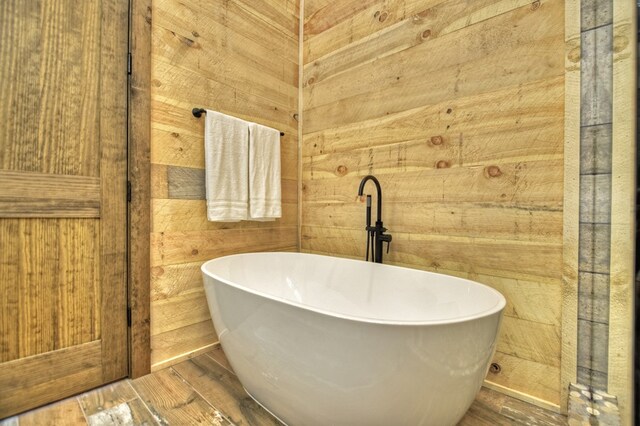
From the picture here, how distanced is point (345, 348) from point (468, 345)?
1.01 feet

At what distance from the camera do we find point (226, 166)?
157 cm

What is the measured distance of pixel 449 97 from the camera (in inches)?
55.1

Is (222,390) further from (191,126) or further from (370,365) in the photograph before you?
(191,126)

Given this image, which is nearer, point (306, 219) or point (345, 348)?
point (345, 348)

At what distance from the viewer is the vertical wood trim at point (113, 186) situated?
1251 millimetres

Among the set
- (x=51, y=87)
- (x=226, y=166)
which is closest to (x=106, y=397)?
(x=226, y=166)

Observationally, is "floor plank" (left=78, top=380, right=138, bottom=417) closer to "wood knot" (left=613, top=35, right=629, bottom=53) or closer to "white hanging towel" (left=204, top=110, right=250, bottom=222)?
"white hanging towel" (left=204, top=110, right=250, bottom=222)

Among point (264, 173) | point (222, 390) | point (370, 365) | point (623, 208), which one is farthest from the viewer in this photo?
point (264, 173)

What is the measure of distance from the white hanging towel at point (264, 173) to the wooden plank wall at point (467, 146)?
14.3 inches

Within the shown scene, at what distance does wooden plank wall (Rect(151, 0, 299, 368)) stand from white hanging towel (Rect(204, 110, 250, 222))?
0.09m

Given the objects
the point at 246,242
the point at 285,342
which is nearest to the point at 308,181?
the point at 246,242

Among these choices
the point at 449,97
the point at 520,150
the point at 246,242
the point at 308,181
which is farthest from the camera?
the point at 308,181

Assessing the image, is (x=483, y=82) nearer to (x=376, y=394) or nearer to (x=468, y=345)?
(x=468, y=345)

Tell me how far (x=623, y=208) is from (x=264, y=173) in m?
1.60
